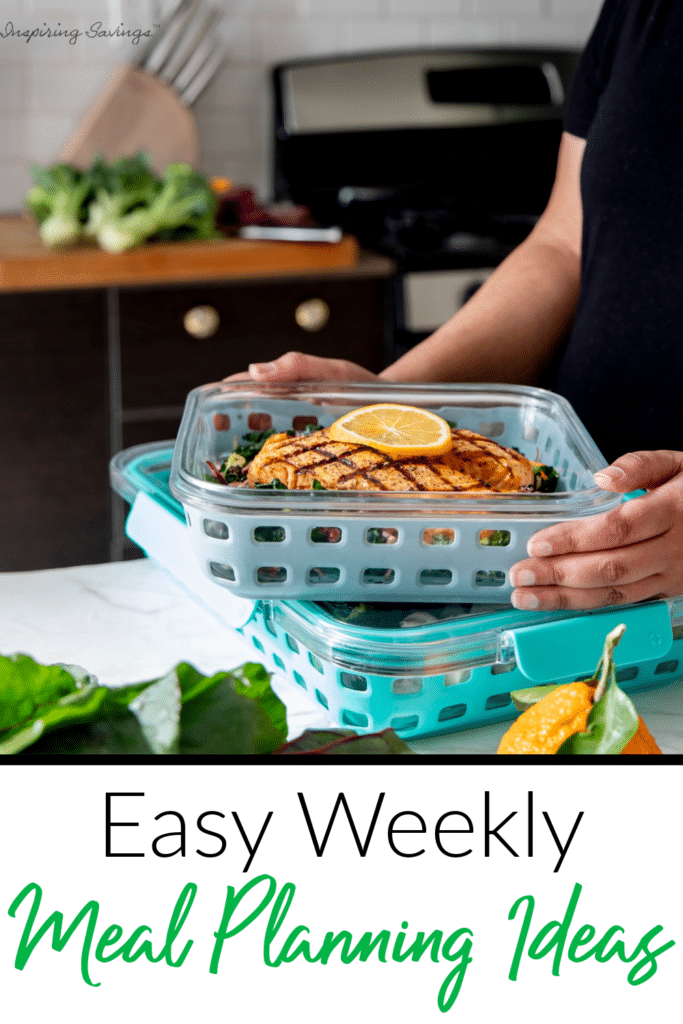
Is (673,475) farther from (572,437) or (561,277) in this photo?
(561,277)

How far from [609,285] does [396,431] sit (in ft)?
1.63

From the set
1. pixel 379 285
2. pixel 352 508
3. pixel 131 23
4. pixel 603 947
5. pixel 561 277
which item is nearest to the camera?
pixel 603 947

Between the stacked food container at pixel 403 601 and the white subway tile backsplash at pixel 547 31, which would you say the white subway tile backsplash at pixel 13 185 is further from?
the stacked food container at pixel 403 601

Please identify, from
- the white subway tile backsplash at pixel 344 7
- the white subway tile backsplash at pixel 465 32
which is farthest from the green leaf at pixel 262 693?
the white subway tile backsplash at pixel 465 32

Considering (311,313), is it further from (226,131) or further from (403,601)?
(403,601)

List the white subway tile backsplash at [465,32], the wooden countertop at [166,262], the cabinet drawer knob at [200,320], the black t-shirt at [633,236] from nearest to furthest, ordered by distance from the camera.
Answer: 1. the black t-shirt at [633,236]
2. the wooden countertop at [166,262]
3. the cabinet drawer knob at [200,320]
4. the white subway tile backsplash at [465,32]

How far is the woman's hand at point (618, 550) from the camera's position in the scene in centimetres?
69

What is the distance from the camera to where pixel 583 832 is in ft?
1.47

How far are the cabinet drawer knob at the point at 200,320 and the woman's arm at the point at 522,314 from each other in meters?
0.99

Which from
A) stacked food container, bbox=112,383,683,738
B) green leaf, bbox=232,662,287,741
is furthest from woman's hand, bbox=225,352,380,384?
green leaf, bbox=232,662,287,741

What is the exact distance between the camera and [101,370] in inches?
87.6

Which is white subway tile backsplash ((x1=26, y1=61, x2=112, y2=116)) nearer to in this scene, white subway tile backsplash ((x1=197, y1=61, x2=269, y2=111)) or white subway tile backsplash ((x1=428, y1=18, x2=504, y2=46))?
white subway tile backsplash ((x1=197, y1=61, x2=269, y2=111))

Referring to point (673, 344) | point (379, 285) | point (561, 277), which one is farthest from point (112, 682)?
point (379, 285)

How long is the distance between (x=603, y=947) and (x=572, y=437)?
50 centimetres
